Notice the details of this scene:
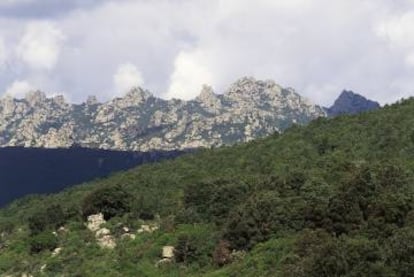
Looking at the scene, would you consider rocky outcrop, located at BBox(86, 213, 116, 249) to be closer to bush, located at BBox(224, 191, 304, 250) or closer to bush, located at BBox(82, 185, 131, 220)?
bush, located at BBox(82, 185, 131, 220)

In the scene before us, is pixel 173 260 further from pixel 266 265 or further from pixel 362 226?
pixel 362 226

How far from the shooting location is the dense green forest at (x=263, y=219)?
2084 inches

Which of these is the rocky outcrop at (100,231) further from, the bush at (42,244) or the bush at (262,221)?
the bush at (262,221)

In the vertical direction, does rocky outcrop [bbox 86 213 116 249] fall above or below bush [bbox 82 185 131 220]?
below

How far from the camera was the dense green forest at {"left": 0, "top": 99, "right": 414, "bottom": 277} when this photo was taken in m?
52.9

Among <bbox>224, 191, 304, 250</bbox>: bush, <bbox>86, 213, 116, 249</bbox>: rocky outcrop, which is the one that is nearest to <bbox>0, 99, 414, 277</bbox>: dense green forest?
<bbox>224, 191, 304, 250</bbox>: bush

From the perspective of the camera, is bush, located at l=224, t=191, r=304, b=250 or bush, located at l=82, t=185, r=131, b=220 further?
bush, located at l=82, t=185, r=131, b=220

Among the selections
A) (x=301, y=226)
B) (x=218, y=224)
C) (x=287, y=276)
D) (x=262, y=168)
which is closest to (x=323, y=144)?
(x=262, y=168)

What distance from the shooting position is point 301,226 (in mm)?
63844

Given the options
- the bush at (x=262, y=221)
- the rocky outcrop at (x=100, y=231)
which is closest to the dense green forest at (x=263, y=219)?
the bush at (x=262, y=221)

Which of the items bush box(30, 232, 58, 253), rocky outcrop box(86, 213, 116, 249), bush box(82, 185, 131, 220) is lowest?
bush box(30, 232, 58, 253)

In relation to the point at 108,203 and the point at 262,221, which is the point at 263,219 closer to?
the point at 262,221

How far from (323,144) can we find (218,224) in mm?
31985

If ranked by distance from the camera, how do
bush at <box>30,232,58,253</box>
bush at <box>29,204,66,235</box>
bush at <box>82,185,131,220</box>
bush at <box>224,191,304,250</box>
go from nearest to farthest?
bush at <box>224,191,304,250</box>, bush at <box>30,232,58,253</box>, bush at <box>82,185,131,220</box>, bush at <box>29,204,66,235</box>
